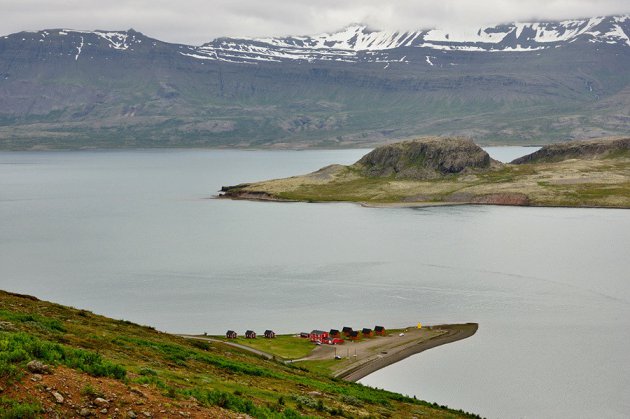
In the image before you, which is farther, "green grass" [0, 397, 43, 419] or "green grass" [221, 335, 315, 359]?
"green grass" [221, 335, 315, 359]

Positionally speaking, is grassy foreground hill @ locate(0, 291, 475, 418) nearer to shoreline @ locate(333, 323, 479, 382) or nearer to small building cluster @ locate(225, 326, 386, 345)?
shoreline @ locate(333, 323, 479, 382)

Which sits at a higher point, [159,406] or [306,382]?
[159,406]

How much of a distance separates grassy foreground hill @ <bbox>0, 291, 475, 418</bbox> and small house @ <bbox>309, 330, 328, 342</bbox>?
2113cm

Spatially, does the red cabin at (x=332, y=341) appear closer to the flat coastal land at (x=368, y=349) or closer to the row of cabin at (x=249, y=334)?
the flat coastal land at (x=368, y=349)

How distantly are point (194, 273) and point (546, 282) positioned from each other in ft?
166

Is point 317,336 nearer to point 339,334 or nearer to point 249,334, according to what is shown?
point 339,334

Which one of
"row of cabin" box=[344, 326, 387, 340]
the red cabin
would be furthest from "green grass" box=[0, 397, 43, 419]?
"row of cabin" box=[344, 326, 387, 340]

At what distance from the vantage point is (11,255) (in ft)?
426

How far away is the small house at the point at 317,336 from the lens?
252 feet

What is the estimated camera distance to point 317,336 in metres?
76.9

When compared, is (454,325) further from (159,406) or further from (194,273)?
(159,406)

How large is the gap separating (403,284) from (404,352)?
32445mm

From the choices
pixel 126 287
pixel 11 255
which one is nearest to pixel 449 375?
pixel 126 287

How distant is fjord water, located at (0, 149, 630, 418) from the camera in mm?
67250
